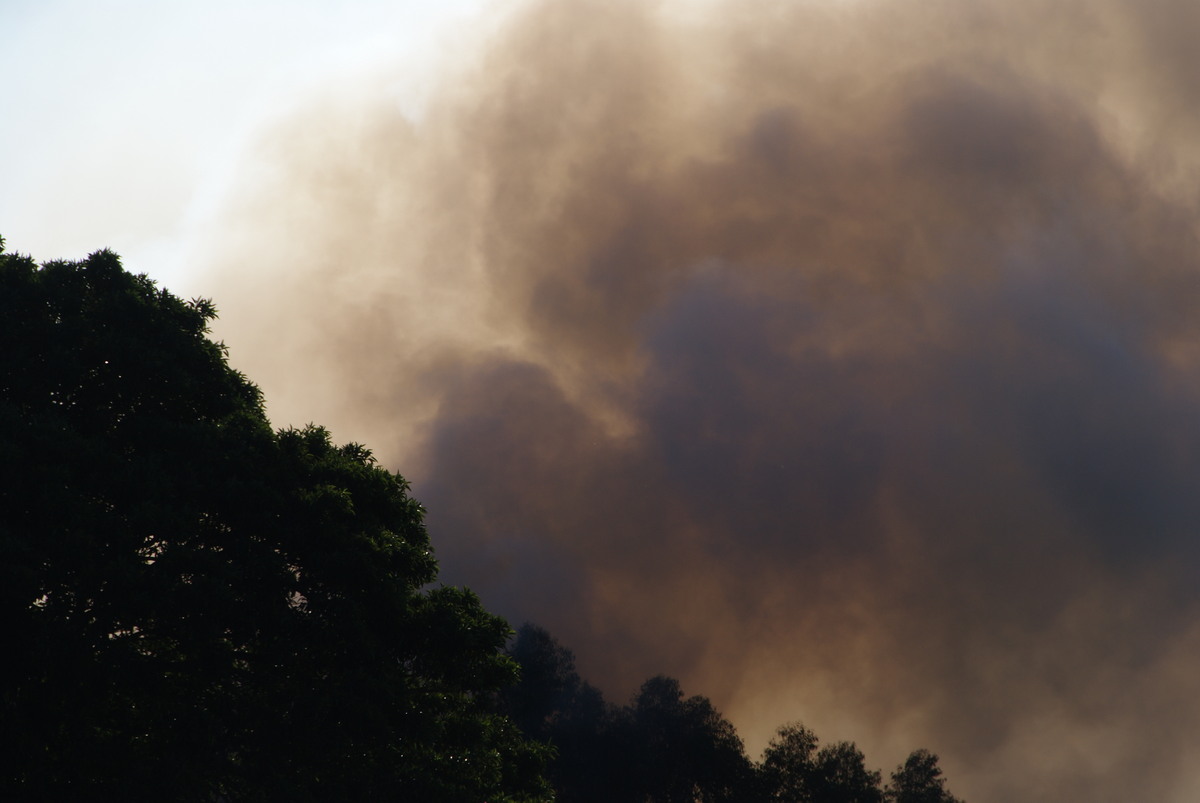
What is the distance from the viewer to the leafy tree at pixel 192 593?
26.8 m

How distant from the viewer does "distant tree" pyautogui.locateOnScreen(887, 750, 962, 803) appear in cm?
11856

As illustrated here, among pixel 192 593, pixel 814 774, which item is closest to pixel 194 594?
pixel 192 593

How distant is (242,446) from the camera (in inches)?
1227

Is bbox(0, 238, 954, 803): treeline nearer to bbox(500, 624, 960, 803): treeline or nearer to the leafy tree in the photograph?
the leafy tree

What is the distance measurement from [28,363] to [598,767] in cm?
11212

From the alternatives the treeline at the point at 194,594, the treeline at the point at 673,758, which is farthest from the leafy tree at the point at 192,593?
the treeline at the point at 673,758

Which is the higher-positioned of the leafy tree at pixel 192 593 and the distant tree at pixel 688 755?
the distant tree at pixel 688 755

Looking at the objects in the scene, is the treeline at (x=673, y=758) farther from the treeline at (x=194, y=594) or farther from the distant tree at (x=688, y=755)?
the treeline at (x=194, y=594)

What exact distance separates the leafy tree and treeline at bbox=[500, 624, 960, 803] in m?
87.9

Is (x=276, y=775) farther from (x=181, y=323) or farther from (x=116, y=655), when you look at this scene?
(x=181, y=323)

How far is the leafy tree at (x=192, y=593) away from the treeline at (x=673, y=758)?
87938mm

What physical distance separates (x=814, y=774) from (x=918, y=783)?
64.8 feet

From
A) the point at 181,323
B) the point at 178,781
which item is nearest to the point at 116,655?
the point at 178,781

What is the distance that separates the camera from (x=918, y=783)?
124375mm
